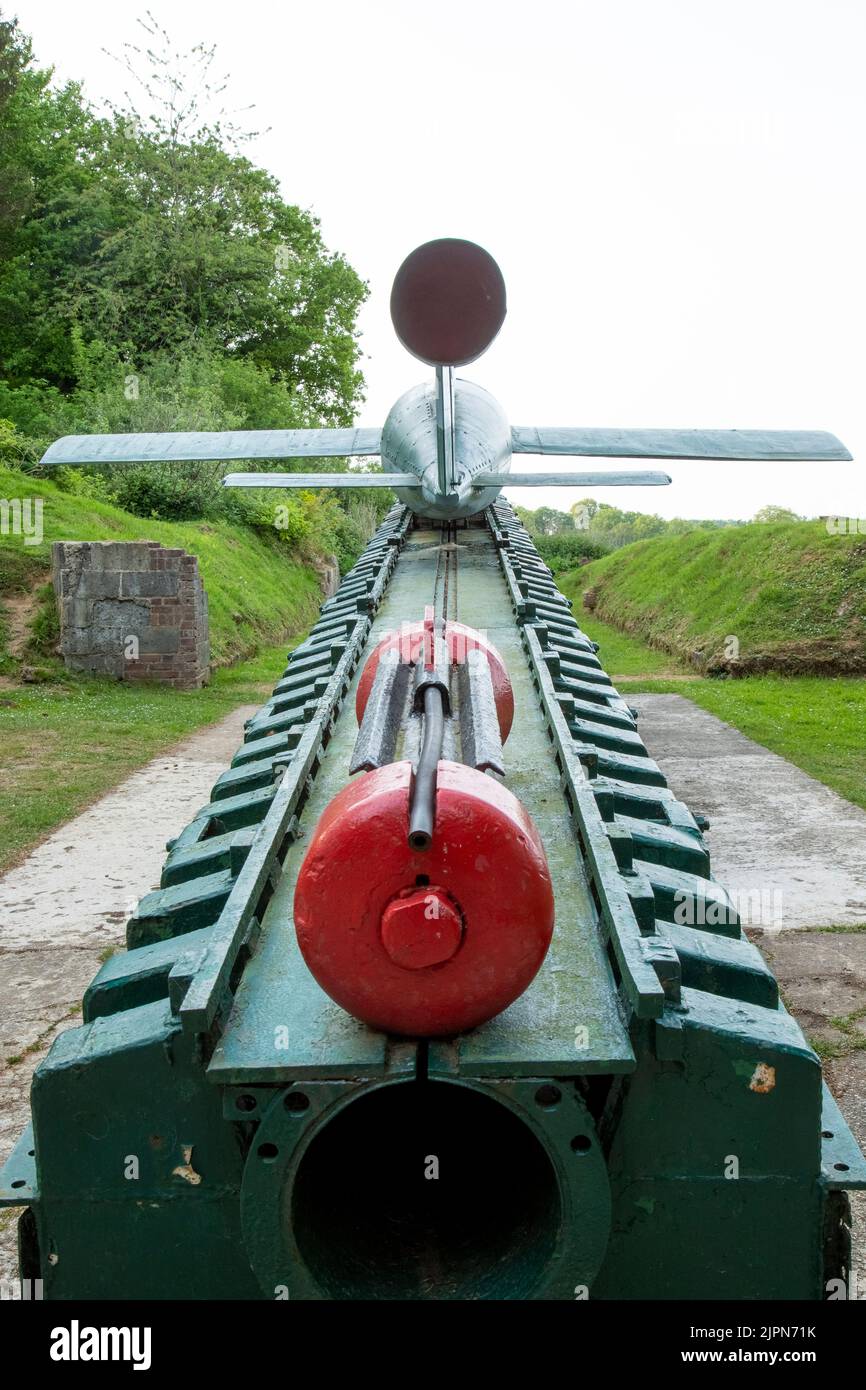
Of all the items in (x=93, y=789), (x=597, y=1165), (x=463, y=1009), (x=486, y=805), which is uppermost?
(x=486, y=805)

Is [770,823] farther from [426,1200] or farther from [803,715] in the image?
[426,1200]

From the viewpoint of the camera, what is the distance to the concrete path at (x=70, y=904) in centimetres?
575

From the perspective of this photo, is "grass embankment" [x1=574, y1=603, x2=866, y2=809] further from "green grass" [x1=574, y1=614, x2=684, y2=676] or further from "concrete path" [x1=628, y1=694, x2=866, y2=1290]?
"concrete path" [x1=628, y1=694, x2=866, y2=1290]

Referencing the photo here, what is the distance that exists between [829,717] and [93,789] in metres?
8.34

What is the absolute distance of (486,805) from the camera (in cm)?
276

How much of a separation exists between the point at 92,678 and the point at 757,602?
9.93 metres

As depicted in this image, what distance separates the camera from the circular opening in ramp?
2930mm

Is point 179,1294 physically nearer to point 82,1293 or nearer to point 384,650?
point 82,1293

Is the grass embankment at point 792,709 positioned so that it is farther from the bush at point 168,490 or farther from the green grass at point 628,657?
the bush at point 168,490

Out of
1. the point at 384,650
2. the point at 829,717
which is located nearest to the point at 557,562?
the point at 829,717

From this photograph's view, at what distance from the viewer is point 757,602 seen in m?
19.1

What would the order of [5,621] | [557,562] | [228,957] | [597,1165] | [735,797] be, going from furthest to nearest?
[557,562] < [5,621] < [735,797] < [228,957] < [597,1165]

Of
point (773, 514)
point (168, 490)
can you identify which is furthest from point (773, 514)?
point (168, 490)

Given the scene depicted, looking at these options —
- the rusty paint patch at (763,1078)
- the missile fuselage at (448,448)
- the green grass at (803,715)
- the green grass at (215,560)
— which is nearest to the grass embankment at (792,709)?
the green grass at (803,715)
